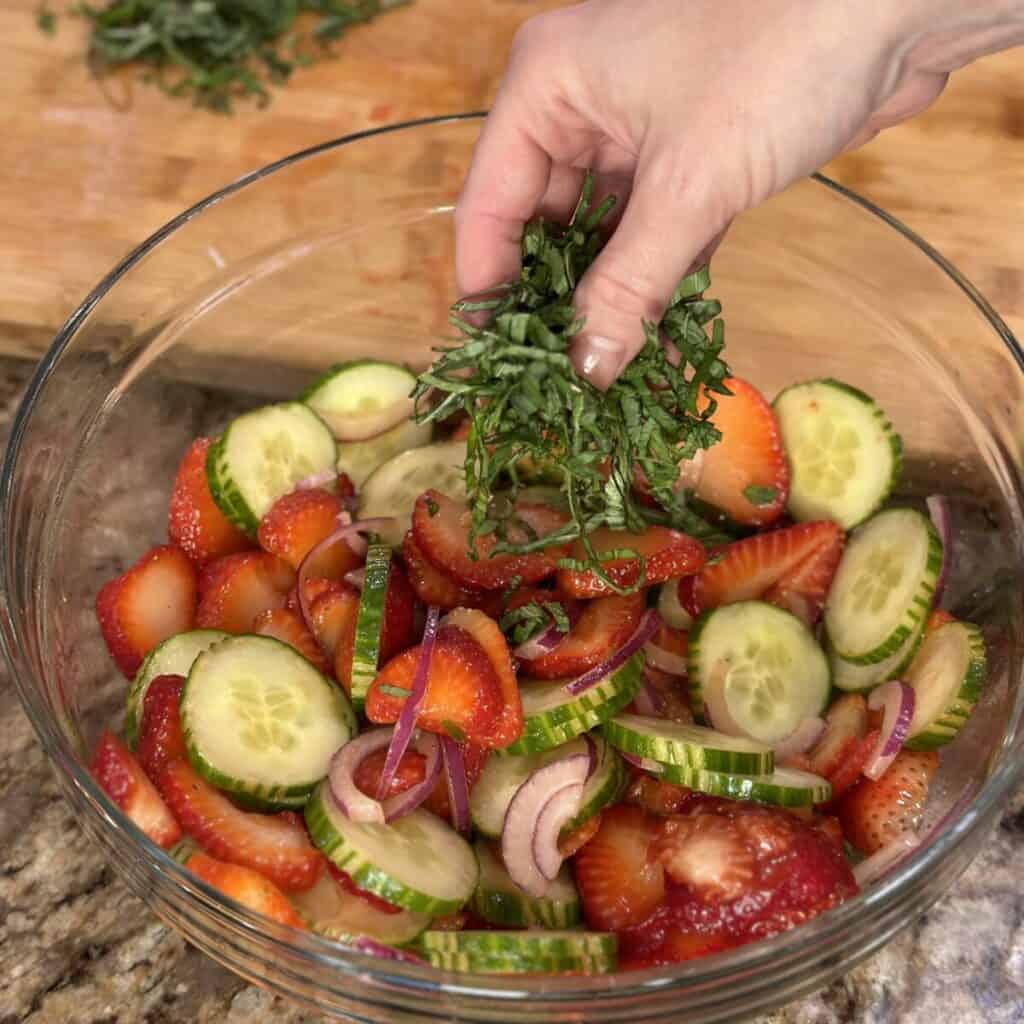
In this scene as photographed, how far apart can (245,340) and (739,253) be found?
995 millimetres

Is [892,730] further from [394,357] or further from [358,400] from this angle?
[394,357]

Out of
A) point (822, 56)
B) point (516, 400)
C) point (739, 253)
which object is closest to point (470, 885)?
point (516, 400)

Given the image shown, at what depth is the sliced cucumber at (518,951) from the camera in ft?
5.28

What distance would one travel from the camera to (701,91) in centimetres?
164

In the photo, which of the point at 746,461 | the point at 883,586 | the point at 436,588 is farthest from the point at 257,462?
the point at 883,586

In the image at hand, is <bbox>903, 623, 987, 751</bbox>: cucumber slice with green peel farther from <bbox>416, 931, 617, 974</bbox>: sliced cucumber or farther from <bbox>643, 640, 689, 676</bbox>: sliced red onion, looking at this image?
<bbox>416, 931, 617, 974</bbox>: sliced cucumber

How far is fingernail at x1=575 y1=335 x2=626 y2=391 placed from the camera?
5.77 feet

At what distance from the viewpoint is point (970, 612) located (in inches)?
82.4

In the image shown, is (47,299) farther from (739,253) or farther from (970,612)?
(970,612)

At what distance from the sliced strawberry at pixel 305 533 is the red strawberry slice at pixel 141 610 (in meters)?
0.17

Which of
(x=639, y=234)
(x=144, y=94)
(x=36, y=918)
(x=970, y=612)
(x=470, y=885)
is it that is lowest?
(x=36, y=918)

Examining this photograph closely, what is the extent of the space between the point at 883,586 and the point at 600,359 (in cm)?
65

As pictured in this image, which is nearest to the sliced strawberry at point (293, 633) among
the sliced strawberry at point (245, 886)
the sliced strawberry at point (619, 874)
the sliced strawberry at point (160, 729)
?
the sliced strawberry at point (160, 729)

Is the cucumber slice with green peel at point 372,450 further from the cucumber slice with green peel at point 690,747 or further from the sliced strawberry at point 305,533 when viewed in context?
the cucumber slice with green peel at point 690,747
